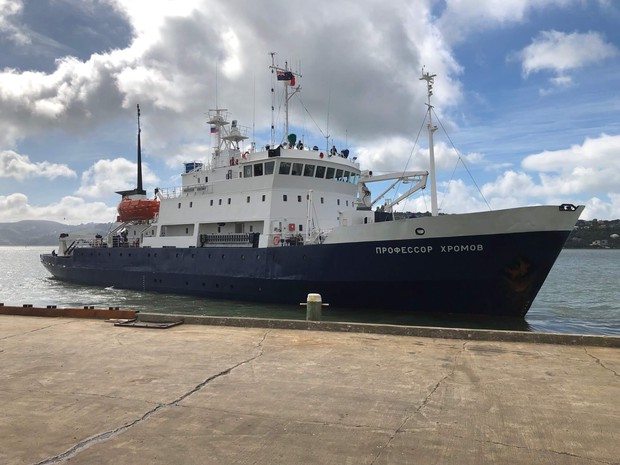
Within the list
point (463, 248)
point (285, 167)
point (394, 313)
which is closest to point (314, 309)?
point (463, 248)

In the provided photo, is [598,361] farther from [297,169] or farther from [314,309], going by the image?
[297,169]

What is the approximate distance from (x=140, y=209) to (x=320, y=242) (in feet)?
55.1

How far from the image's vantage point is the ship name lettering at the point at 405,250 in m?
14.6

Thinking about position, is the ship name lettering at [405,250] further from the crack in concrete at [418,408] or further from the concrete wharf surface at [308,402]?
the crack in concrete at [418,408]

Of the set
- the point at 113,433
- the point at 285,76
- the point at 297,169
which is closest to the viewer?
the point at 113,433

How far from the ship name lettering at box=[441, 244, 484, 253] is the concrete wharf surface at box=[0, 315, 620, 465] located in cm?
664

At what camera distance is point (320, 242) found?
1756cm

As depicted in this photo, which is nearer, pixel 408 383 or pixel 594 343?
pixel 408 383

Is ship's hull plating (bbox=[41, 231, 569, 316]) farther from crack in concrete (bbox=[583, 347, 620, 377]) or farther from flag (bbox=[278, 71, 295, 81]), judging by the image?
flag (bbox=[278, 71, 295, 81])

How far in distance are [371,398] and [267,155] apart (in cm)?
1563

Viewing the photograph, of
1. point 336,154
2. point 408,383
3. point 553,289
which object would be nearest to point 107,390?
point 408,383

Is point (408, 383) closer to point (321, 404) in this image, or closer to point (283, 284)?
point (321, 404)

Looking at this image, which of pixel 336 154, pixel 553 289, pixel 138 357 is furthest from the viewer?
pixel 553 289

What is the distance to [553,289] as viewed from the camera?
30.3 m
